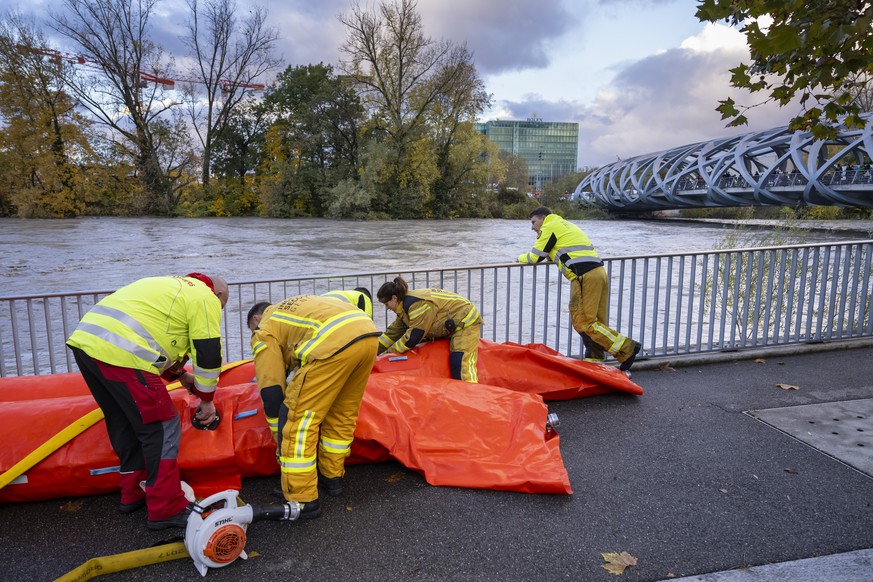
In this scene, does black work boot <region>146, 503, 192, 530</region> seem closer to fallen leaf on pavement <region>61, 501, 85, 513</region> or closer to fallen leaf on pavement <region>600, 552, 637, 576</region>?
fallen leaf on pavement <region>61, 501, 85, 513</region>

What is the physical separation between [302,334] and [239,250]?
18.3 m

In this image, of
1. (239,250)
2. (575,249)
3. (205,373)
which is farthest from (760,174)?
(205,373)

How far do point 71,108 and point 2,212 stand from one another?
26.8ft

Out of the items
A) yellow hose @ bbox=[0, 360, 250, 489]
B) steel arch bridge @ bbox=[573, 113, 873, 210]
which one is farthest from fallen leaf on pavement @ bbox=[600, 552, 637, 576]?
steel arch bridge @ bbox=[573, 113, 873, 210]

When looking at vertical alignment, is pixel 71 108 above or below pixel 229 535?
above

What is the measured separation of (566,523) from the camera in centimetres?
304

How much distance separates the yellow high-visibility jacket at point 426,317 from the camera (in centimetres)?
468

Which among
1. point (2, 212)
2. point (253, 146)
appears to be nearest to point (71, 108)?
point (2, 212)

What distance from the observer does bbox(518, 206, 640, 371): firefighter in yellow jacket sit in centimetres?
567

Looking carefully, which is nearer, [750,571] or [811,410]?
[750,571]

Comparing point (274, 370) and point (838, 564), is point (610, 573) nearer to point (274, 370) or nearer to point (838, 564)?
point (838, 564)

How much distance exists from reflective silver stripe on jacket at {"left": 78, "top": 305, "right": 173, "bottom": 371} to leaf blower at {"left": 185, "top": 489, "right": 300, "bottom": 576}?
80 cm

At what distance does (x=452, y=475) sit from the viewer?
136 inches

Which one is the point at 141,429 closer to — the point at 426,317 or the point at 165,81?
the point at 426,317
